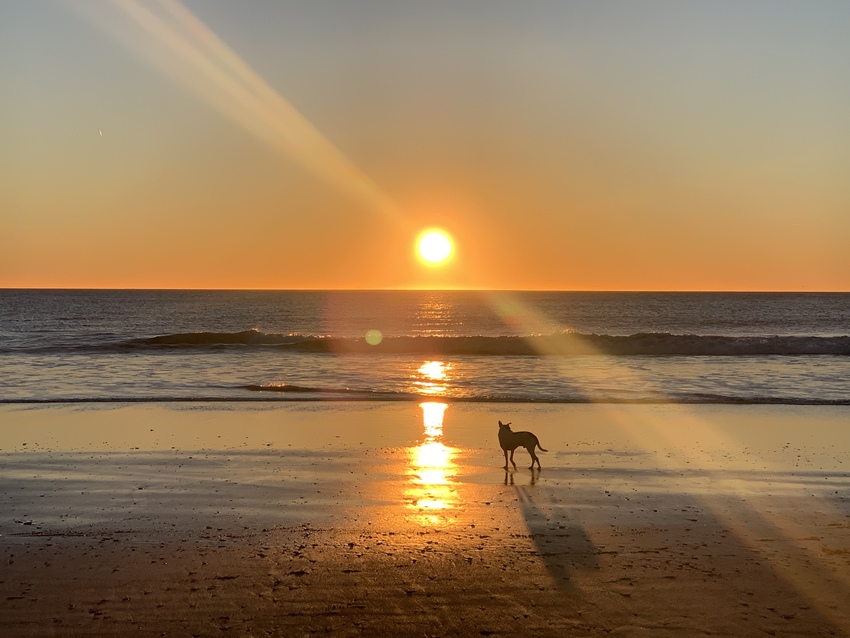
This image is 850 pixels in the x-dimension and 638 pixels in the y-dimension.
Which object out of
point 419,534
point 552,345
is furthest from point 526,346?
point 419,534

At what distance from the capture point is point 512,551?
6.99 meters

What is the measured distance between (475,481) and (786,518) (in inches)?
146

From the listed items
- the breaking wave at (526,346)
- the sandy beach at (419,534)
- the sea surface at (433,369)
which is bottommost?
the sandy beach at (419,534)

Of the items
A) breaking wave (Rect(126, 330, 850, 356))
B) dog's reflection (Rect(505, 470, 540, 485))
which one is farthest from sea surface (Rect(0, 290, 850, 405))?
dog's reflection (Rect(505, 470, 540, 485))

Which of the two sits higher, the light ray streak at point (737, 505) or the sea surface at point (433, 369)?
the sea surface at point (433, 369)

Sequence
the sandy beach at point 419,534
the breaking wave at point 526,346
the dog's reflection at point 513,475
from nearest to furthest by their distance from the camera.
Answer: the sandy beach at point 419,534
the dog's reflection at point 513,475
the breaking wave at point 526,346

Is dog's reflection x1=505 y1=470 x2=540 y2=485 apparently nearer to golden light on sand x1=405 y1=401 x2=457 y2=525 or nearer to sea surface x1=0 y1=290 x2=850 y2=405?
golden light on sand x1=405 y1=401 x2=457 y2=525

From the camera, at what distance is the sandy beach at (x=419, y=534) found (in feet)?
18.5

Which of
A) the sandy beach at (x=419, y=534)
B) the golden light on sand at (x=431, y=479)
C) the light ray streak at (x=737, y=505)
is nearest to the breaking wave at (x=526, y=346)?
the light ray streak at (x=737, y=505)

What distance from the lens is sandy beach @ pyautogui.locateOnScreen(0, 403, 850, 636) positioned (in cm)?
562

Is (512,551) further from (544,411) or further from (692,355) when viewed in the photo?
(692,355)

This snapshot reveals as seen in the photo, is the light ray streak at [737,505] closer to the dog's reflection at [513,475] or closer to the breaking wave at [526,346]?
the dog's reflection at [513,475]

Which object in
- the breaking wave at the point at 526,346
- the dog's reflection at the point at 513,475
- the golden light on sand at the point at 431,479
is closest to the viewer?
the golden light on sand at the point at 431,479

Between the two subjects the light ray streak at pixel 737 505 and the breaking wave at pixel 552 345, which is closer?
the light ray streak at pixel 737 505
